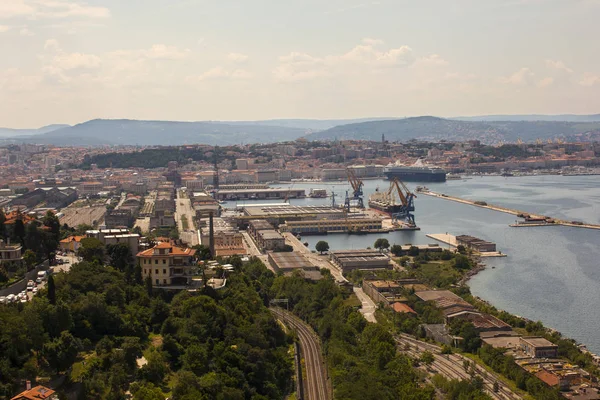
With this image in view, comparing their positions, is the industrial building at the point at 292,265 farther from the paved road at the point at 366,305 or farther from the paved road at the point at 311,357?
the paved road at the point at 311,357

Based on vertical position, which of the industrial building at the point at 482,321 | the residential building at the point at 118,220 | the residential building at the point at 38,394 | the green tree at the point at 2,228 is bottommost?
the industrial building at the point at 482,321

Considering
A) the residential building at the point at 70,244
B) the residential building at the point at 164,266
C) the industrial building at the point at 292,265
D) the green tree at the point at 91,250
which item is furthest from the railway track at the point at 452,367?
the residential building at the point at 70,244

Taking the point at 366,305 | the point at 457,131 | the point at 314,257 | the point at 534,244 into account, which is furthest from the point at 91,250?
the point at 457,131

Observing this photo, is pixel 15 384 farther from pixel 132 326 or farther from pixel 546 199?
pixel 546 199

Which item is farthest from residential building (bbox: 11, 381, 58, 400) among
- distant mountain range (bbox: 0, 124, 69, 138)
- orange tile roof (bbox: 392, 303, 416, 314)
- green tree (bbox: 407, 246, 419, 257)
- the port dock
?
distant mountain range (bbox: 0, 124, 69, 138)

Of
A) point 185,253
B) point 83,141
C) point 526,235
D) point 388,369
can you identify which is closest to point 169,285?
point 185,253

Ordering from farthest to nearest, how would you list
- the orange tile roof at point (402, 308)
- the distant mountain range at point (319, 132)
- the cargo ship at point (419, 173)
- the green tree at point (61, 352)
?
the distant mountain range at point (319, 132) → the cargo ship at point (419, 173) → the orange tile roof at point (402, 308) → the green tree at point (61, 352)
